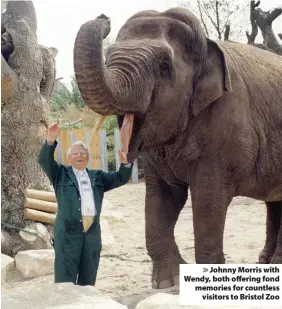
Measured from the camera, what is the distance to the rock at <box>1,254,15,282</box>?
11.8 ft

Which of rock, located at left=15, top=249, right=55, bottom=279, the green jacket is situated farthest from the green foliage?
the green jacket

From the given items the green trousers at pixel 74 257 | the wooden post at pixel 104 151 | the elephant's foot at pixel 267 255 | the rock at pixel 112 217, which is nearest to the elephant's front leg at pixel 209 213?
the green trousers at pixel 74 257

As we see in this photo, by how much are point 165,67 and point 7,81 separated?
1.99m

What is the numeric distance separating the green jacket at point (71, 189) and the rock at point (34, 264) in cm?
119

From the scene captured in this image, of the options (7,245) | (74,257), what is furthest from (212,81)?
(7,245)

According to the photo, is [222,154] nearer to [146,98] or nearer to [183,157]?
[183,157]

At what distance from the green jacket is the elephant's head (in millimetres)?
292

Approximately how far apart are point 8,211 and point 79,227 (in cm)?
178

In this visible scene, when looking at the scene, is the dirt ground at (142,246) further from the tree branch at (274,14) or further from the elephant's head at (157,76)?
the tree branch at (274,14)

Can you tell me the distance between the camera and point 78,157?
2498mm

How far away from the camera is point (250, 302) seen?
2.16m

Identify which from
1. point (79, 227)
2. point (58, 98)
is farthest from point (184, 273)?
point (58, 98)

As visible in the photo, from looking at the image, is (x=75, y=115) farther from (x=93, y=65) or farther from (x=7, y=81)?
(x=93, y=65)

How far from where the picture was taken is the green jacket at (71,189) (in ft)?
8.04
